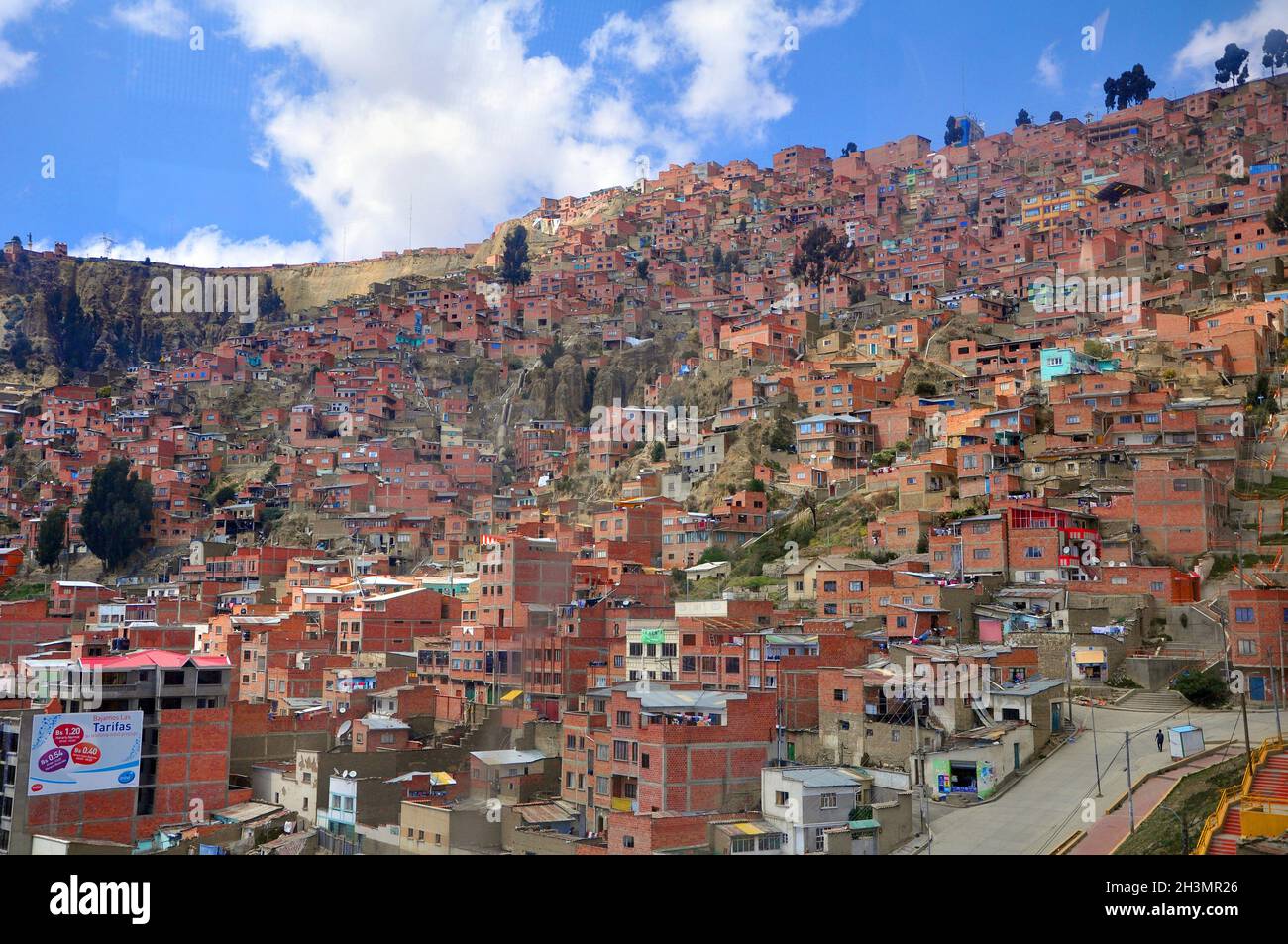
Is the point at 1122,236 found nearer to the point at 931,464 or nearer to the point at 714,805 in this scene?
the point at 931,464

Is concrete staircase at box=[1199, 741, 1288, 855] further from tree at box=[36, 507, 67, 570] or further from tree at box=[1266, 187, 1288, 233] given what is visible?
tree at box=[36, 507, 67, 570]

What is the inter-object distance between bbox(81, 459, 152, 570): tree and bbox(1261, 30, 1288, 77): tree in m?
50.6

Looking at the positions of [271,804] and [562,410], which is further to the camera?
[562,410]

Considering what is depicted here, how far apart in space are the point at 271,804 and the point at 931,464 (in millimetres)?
20173

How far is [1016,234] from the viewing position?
61156mm

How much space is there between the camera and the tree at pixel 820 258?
6488cm

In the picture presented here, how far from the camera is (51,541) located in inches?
2023

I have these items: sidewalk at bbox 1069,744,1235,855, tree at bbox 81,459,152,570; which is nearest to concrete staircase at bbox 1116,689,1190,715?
sidewalk at bbox 1069,744,1235,855

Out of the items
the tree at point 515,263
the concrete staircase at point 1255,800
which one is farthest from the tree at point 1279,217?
the tree at point 515,263

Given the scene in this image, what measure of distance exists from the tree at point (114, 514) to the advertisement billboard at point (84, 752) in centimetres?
2957

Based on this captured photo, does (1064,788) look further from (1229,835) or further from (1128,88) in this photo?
(1128,88)

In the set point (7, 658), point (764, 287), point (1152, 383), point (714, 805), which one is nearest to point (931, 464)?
point (1152, 383)

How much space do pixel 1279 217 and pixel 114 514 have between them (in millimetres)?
48567

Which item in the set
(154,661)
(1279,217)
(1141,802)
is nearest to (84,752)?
(154,661)
